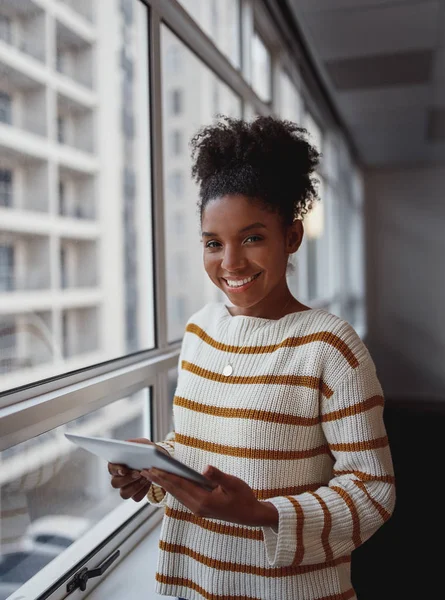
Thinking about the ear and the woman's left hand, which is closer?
the woman's left hand

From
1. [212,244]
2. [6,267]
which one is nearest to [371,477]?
[212,244]

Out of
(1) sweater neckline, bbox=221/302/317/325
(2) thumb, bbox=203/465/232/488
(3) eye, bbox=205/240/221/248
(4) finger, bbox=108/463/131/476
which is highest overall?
(3) eye, bbox=205/240/221/248

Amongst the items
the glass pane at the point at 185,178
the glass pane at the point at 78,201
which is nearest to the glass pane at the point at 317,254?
the glass pane at the point at 185,178

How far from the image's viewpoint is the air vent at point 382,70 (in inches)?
126

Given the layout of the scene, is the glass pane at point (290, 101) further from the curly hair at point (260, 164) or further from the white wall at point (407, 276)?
the white wall at point (407, 276)

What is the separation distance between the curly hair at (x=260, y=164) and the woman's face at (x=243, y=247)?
0.06ft

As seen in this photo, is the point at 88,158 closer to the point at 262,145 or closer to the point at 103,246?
the point at 103,246

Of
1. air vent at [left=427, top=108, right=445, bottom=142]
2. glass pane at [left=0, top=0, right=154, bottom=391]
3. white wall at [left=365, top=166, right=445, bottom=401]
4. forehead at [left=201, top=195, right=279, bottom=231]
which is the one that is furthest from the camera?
white wall at [left=365, top=166, right=445, bottom=401]

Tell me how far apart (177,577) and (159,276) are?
78cm

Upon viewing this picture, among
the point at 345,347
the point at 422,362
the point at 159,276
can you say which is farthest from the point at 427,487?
the point at 422,362

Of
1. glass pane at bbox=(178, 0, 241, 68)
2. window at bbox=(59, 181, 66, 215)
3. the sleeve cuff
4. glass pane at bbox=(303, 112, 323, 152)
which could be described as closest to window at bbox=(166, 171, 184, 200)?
glass pane at bbox=(178, 0, 241, 68)

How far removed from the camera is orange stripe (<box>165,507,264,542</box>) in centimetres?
81

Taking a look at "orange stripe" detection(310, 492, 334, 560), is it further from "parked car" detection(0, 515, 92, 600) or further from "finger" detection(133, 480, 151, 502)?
"parked car" detection(0, 515, 92, 600)

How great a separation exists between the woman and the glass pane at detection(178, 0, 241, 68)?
1.40 meters
